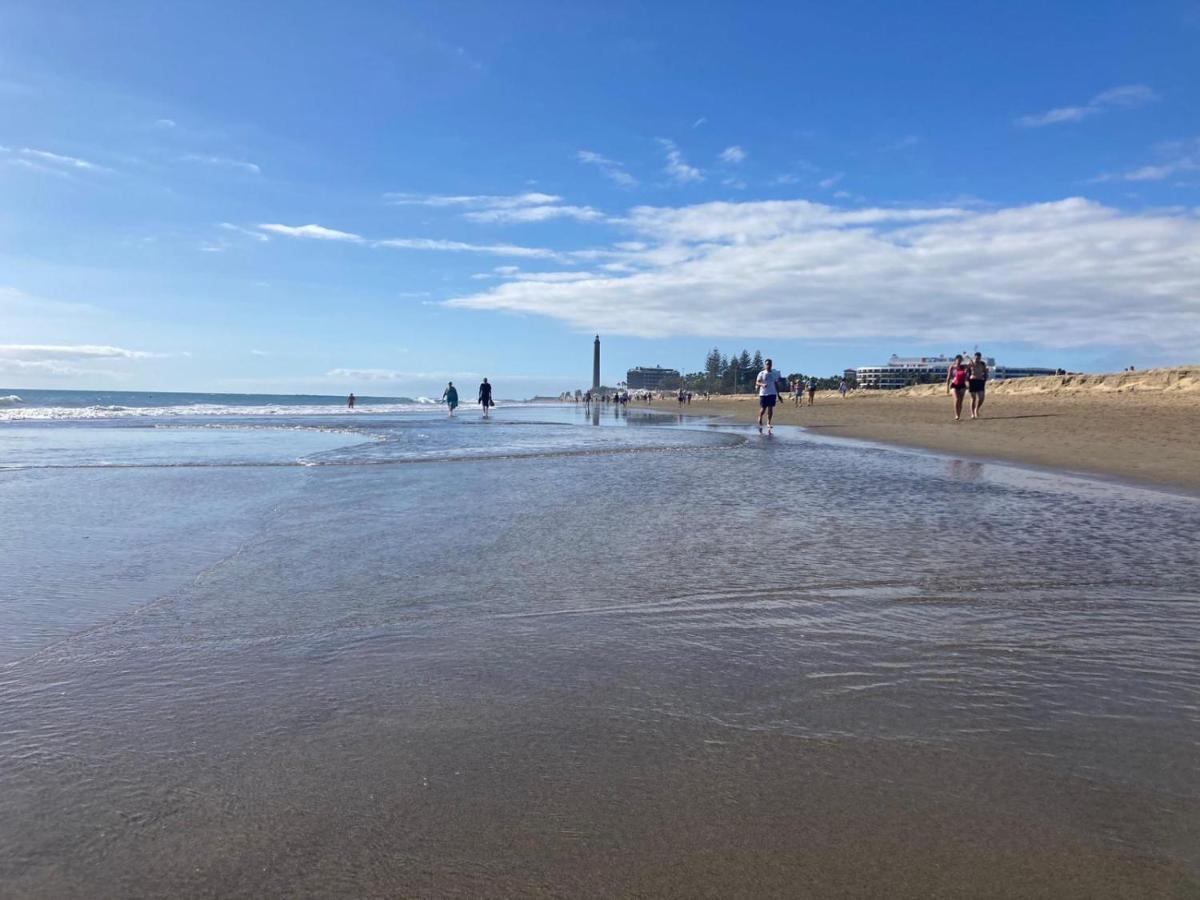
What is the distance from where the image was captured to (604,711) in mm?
2867

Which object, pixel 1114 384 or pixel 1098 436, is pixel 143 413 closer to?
pixel 1098 436

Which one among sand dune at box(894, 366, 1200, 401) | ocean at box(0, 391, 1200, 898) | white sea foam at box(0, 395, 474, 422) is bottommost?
white sea foam at box(0, 395, 474, 422)

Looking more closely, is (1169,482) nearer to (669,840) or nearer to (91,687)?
(669,840)

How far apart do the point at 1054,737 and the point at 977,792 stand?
1.91ft

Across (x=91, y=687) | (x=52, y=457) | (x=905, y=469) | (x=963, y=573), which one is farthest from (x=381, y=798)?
(x=52, y=457)

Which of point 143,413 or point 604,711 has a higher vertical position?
point 604,711

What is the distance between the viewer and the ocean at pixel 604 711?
77.1 inches

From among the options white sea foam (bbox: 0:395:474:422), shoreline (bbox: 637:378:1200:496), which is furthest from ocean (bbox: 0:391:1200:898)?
white sea foam (bbox: 0:395:474:422)

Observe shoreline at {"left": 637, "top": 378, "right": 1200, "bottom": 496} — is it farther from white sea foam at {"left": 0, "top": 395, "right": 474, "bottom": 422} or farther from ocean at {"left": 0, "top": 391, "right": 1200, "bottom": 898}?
white sea foam at {"left": 0, "top": 395, "right": 474, "bottom": 422}

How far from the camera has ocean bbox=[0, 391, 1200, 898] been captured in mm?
1958

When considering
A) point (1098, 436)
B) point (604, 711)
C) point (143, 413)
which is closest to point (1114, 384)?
point (1098, 436)

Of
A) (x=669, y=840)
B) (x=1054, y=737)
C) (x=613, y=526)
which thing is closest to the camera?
(x=669, y=840)

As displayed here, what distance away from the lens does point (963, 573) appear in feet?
16.5

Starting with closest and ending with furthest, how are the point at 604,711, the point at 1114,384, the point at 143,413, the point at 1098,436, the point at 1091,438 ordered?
the point at 604,711 → the point at 1091,438 → the point at 1098,436 → the point at 1114,384 → the point at 143,413
